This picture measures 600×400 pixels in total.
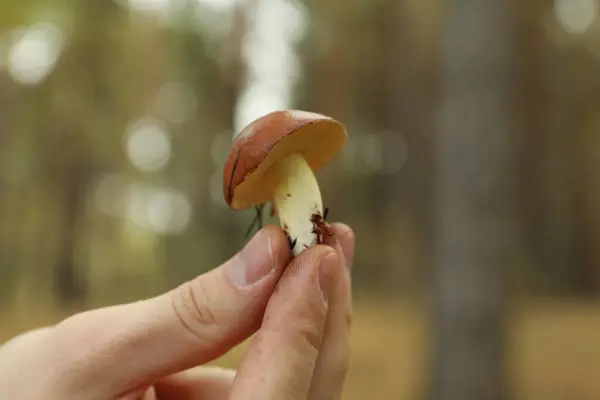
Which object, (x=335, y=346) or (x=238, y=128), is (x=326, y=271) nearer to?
(x=335, y=346)

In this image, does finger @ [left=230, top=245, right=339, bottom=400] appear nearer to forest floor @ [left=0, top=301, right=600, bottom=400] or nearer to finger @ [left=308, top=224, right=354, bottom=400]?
finger @ [left=308, top=224, right=354, bottom=400]

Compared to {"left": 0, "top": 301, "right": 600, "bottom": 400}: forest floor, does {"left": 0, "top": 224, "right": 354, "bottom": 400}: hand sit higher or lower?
higher

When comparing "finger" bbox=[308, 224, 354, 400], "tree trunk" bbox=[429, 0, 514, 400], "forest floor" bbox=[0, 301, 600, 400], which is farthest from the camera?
"forest floor" bbox=[0, 301, 600, 400]

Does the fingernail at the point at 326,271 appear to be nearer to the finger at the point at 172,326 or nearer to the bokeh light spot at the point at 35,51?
the finger at the point at 172,326

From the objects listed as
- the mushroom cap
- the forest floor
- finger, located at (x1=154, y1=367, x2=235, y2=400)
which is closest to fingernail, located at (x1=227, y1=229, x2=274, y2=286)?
the mushroom cap

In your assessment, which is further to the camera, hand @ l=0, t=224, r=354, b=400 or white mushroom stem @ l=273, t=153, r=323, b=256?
white mushroom stem @ l=273, t=153, r=323, b=256

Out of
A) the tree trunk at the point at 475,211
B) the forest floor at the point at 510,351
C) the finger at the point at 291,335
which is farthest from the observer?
the forest floor at the point at 510,351

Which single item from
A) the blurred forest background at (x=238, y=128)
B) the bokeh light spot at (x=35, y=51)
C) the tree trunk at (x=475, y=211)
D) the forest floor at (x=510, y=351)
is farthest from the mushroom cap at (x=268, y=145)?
the bokeh light spot at (x=35, y=51)
